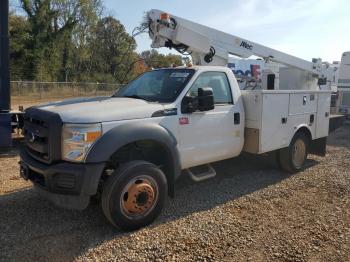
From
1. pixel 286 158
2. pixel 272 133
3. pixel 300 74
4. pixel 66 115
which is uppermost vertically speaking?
pixel 300 74

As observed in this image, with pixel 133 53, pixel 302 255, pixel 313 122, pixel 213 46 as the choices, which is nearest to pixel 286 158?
pixel 313 122

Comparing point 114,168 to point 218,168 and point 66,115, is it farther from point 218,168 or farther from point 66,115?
point 218,168

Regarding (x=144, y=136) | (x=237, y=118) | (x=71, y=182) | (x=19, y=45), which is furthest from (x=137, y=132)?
(x=19, y=45)

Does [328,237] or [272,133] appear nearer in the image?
[328,237]

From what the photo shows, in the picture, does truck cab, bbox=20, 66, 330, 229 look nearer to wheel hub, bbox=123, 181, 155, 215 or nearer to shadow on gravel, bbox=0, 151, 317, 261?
wheel hub, bbox=123, 181, 155, 215

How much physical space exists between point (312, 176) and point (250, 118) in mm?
1827

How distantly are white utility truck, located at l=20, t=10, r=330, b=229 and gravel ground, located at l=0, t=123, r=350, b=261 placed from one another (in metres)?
0.34

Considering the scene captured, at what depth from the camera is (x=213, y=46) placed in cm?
715

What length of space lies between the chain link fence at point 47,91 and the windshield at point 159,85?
62.9ft

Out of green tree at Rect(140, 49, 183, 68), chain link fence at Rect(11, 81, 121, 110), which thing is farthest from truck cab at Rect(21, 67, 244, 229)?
chain link fence at Rect(11, 81, 121, 110)

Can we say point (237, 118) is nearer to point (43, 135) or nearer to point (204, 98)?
point (204, 98)

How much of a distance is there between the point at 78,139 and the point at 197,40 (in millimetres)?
3574

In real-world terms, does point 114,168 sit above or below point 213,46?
below

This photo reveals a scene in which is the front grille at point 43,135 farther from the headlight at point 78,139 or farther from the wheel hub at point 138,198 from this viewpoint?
the wheel hub at point 138,198
